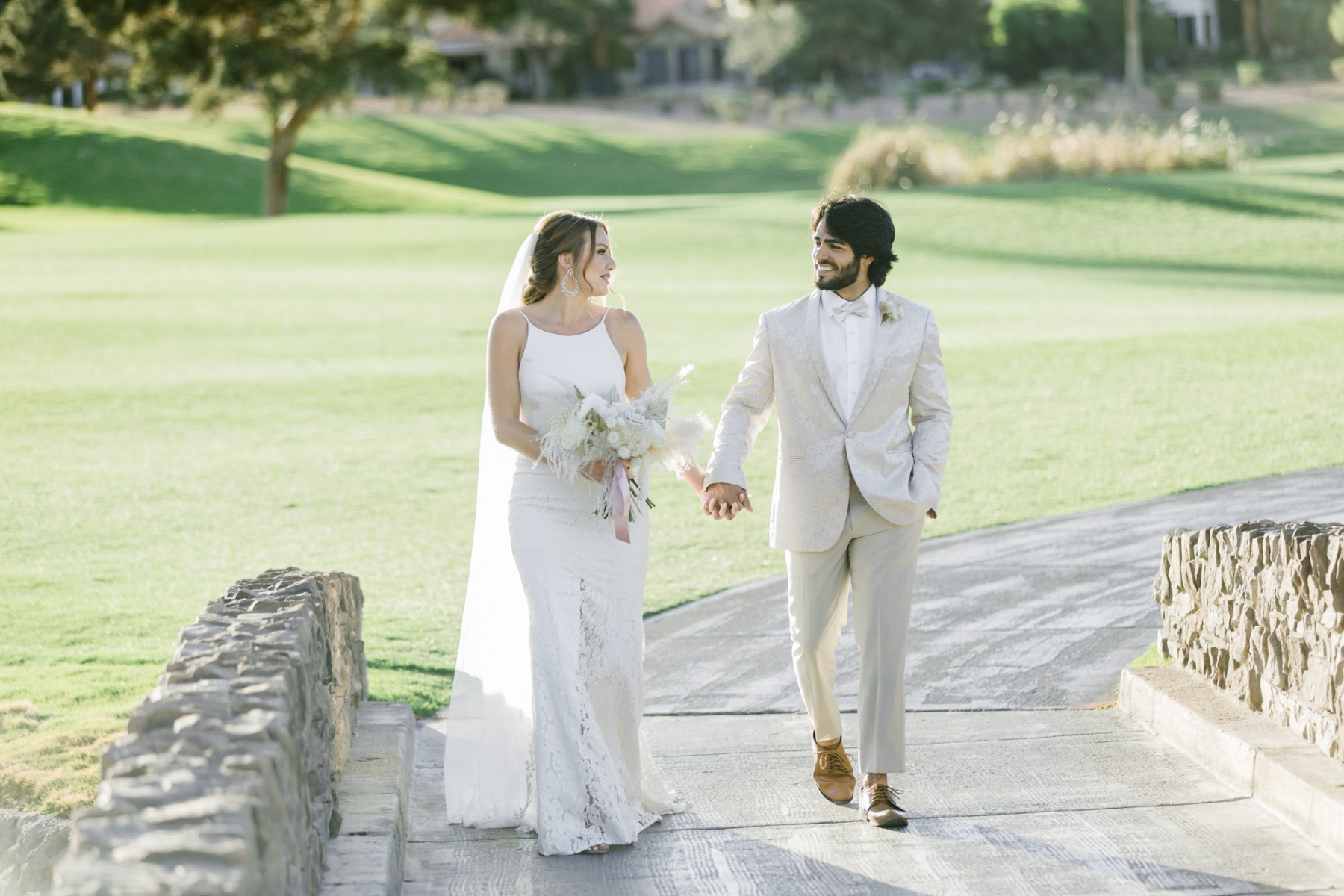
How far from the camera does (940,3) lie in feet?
224

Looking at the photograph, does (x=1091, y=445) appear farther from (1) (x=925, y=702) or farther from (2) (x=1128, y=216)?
(2) (x=1128, y=216)

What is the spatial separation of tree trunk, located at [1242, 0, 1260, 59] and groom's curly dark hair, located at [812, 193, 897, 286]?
7307cm

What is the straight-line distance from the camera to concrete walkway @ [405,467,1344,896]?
4379mm

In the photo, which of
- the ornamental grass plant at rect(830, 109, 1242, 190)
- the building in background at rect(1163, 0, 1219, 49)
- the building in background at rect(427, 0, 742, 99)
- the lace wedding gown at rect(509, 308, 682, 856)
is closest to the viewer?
the lace wedding gown at rect(509, 308, 682, 856)

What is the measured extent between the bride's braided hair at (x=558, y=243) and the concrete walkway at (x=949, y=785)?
1942 millimetres

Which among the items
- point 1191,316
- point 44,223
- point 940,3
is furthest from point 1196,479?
point 940,3

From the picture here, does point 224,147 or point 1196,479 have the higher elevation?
point 224,147

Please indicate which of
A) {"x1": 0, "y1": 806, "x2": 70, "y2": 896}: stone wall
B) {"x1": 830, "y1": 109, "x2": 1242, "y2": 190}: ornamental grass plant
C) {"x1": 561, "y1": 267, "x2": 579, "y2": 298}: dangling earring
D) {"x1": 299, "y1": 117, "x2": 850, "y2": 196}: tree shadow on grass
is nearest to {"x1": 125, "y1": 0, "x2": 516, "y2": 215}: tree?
{"x1": 299, "y1": 117, "x2": 850, "y2": 196}: tree shadow on grass

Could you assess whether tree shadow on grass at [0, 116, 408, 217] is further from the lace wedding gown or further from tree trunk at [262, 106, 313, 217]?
the lace wedding gown

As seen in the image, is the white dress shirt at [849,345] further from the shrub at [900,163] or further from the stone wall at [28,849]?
the shrub at [900,163]

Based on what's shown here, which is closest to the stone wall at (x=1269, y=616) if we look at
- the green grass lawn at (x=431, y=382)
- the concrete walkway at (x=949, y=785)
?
the concrete walkway at (x=949, y=785)

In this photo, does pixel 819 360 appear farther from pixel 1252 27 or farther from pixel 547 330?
pixel 1252 27

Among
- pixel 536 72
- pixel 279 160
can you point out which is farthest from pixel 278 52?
pixel 536 72

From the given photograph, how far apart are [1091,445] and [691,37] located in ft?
238
